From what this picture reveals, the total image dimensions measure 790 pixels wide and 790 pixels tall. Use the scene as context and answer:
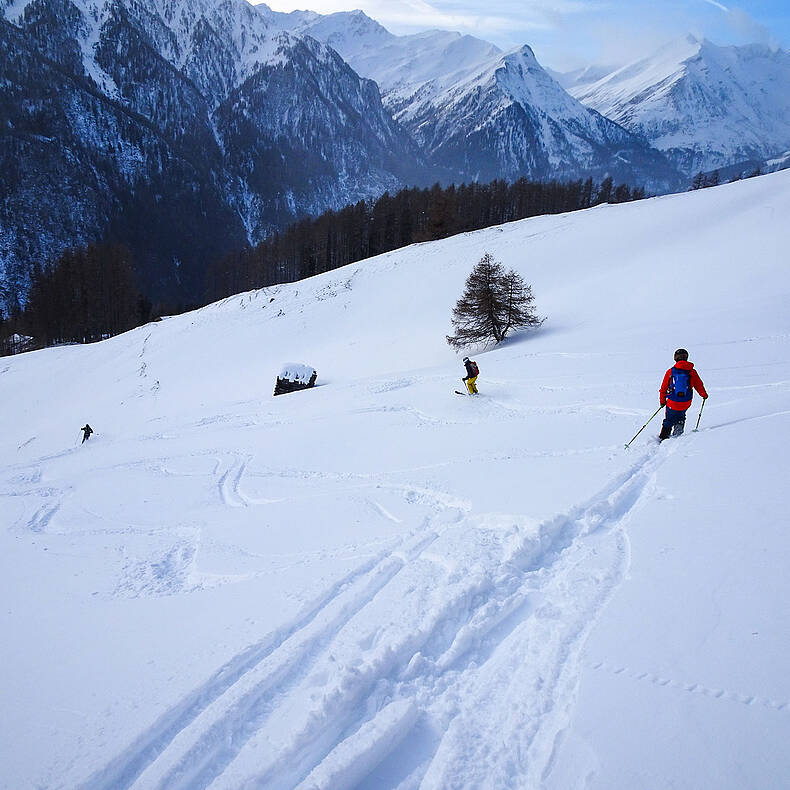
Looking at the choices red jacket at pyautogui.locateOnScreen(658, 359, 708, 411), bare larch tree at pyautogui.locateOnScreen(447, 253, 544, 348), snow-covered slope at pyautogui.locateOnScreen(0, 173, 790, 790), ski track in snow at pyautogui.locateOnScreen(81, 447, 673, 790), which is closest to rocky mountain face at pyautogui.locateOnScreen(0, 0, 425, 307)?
bare larch tree at pyautogui.locateOnScreen(447, 253, 544, 348)

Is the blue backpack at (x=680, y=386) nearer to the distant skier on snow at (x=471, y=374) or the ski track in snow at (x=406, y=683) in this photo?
the ski track in snow at (x=406, y=683)

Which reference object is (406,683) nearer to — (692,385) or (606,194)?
(692,385)

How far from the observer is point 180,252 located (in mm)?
131625

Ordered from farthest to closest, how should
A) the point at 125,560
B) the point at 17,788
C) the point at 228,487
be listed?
the point at 228,487 < the point at 125,560 < the point at 17,788

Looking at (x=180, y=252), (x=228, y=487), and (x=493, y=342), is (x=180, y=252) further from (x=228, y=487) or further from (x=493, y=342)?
(x=228, y=487)

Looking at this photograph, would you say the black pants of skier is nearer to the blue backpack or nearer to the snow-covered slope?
the blue backpack

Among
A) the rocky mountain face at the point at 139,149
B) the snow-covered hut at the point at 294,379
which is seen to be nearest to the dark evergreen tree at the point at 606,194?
the snow-covered hut at the point at 294,379

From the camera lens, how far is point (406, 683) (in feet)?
11.2

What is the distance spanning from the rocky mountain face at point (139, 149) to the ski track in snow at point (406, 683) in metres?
114

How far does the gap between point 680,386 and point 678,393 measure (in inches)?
5.4

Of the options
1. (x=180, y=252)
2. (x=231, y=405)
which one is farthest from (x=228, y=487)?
(x=180, y=252)

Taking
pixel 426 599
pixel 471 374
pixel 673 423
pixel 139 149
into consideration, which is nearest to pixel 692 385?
pixel 673 423

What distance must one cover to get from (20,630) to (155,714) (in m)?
2.44

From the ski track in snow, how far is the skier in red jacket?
164 inches
